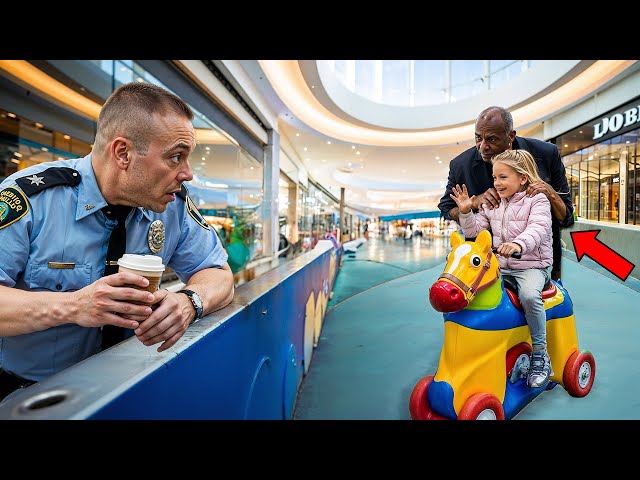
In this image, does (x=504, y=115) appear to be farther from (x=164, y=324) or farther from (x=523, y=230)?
(x=164, y=324)

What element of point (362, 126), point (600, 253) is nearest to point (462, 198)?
point (600, 253)

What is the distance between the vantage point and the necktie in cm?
88

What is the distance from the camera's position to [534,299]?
1266mm

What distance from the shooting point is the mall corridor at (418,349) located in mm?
1312

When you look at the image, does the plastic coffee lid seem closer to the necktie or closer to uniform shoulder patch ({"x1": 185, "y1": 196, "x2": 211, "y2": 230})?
the necktie

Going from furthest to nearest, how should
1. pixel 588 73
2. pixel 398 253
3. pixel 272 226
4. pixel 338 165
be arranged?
pixel 338 165 → pixel 272 226 → pixel 588 73 → pixel 398 253

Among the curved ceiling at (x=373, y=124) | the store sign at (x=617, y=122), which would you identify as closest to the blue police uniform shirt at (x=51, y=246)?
the store sign at (x=617, y=122)

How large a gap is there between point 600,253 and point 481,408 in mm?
786
